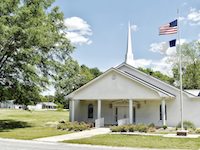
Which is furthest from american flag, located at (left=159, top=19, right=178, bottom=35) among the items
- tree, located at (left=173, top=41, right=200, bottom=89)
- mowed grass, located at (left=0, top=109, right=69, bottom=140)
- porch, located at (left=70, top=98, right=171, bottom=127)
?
tree, located at (left=173, top=41, right=200, bottom=89)

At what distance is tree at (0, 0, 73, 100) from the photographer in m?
26.2

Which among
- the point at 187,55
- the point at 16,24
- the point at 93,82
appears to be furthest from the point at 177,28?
the point at 187,55

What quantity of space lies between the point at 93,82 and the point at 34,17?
29.6 ft

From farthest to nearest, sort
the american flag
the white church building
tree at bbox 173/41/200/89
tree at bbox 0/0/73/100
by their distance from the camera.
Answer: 1. tree at bbox 173/41/200/89
2. the white church building
3. tree at bbox 0/0/73/100
4. the american flag

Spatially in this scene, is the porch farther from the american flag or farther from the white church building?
the american flag

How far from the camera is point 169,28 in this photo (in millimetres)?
23234

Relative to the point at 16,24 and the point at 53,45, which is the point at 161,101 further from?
the point at 16,24

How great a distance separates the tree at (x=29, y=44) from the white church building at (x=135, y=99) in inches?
188

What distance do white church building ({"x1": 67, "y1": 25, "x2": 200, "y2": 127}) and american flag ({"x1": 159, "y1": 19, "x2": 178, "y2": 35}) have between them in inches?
287

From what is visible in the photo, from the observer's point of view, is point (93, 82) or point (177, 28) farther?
point (93, 82)

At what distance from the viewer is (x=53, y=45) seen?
1246 inches

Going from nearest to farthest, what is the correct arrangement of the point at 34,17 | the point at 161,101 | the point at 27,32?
the point at 27,32 → the point at 34,17 → the point at 161,101

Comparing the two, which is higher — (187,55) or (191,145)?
(187,55)

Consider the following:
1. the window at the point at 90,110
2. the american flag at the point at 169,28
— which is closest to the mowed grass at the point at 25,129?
the window at the point at 90,110
